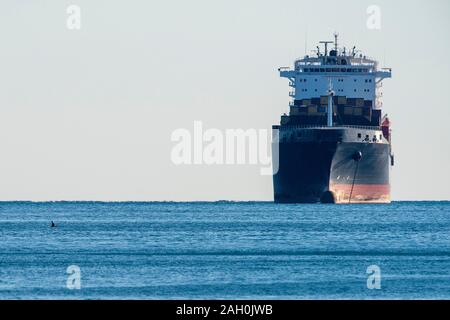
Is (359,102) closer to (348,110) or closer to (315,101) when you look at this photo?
(348,110)

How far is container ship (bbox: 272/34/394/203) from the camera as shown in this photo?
132 metres

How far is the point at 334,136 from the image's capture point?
132 meters

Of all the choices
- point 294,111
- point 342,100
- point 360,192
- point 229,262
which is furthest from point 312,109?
point 229,262

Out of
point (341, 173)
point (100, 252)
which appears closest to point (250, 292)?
point (100, 252)

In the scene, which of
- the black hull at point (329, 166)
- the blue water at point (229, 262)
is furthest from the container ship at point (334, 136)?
the blue water at point (229, 262)

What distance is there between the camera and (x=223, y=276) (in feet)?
161

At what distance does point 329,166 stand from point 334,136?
3.64 m

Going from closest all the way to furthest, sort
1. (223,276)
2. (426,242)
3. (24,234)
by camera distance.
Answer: (223,276) < (426,242) < (24,234)

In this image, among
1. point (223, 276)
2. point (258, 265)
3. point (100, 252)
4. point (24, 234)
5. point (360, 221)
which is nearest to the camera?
point (223, 276)

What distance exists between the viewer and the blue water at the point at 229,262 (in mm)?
42469

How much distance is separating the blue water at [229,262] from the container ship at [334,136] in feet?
115

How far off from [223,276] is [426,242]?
104 ft

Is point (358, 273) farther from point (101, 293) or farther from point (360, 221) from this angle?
point (360, 221)

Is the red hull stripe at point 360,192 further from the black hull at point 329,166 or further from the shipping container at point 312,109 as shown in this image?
the shipping container at point 312,109
